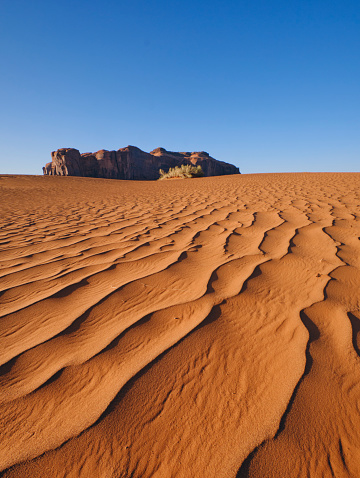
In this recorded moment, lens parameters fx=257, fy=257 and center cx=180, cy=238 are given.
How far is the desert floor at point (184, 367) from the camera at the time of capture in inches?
26.6

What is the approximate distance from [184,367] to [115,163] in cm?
4424

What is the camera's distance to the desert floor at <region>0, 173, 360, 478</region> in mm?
677

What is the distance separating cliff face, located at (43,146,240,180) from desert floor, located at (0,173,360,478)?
38850 millimetres

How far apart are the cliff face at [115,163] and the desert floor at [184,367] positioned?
3885 centimetres

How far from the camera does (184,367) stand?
0.94m

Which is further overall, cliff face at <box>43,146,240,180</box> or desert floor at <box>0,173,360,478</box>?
cliff face at <box>43,146,240,180</box>

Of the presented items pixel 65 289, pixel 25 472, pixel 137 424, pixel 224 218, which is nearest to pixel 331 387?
pixel 137 424

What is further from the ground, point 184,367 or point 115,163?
point 115,163

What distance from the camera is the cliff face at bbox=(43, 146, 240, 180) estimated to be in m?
36.4

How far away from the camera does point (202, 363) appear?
3.16ft

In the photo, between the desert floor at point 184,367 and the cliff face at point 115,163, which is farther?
the cliff face at point 115,163

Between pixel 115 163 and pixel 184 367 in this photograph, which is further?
pixel 115 163

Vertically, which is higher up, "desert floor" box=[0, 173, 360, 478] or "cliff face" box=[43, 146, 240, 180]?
"cliff face" box=[43, 146, 240, 180]

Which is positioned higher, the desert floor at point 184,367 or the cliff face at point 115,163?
the cliff face at point 115,163
